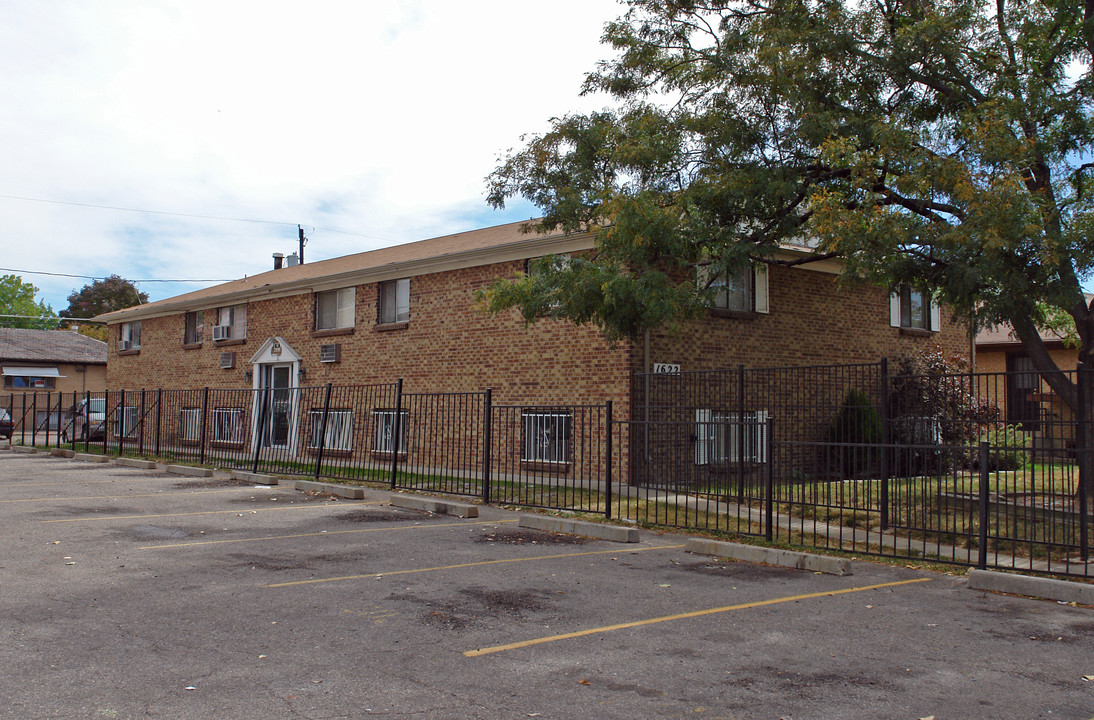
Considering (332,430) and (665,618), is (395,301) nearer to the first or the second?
(332,430)

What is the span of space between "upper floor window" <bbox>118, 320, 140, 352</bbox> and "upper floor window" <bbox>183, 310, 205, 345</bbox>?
349cm

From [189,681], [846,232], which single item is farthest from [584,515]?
[189,681]

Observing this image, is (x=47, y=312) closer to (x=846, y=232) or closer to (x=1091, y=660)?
(x=846, y=232)

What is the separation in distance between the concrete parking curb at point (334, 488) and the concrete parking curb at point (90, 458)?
8.49 meters

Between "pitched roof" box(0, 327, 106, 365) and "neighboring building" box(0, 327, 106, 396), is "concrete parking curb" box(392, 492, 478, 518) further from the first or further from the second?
"pitched roof" box(0, 327, 106, 365)

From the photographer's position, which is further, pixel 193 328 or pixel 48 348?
pixel 48 348

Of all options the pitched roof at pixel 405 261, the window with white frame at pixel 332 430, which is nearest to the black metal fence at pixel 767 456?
the window with white frame at pixel 332 430

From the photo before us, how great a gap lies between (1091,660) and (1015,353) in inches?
1062

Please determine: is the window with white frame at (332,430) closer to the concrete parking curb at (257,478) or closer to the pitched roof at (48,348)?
the concrete parking curb at (257,478)

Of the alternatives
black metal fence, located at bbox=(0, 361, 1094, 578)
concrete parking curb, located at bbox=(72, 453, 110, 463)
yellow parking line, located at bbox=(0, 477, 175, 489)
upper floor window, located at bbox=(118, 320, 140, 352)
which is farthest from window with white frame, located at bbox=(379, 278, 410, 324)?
upper floor window, located at bbox=(118, 320, 140, 352)

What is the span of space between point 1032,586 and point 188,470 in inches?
639

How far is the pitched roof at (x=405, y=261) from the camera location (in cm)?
1802

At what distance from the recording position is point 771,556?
9281 mm

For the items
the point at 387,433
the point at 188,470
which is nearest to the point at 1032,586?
the point at 387,433
